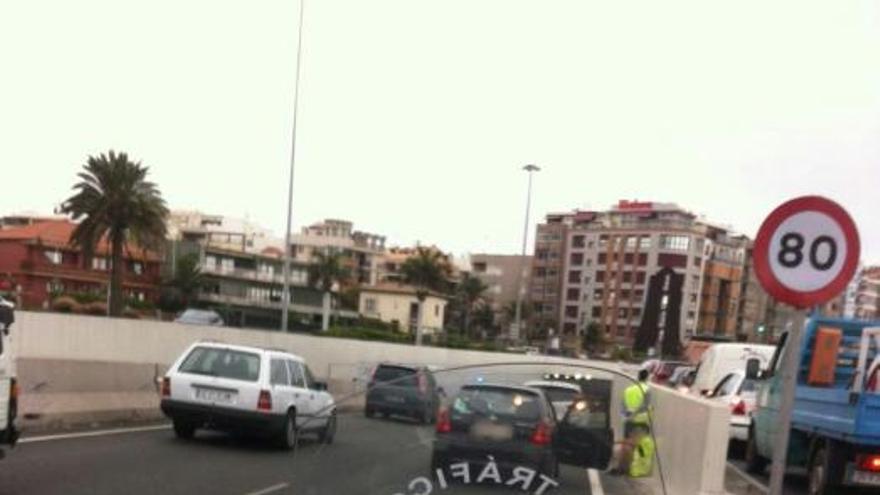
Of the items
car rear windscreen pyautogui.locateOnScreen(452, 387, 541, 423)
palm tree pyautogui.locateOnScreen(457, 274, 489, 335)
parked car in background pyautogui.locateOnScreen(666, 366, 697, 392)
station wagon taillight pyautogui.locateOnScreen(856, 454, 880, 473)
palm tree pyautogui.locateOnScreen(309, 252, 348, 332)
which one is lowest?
palm tree pyautogui.locateOnScreen(457, 274, 489, 335)

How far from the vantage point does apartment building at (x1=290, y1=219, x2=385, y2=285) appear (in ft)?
484

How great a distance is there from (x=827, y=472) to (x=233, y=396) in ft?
25.1

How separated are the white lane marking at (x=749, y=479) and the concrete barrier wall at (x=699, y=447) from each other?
5.10m

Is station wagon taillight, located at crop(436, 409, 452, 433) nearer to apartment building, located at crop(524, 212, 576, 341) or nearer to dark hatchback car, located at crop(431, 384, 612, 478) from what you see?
dark hatchback car, located at crop(431, 384, 612, 478)

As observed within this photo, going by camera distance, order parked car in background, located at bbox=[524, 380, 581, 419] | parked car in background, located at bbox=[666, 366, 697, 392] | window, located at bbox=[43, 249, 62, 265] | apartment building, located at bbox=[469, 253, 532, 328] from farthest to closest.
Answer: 1. apartment building, located at bbox=[469, 253, 532, 328]
2. window, located at bbox=[43, 249, 62, 265]
3. parked car in background, located at bbox=[666, 366, 697, 392]
4. parked car in background, located at bbox=[524, 380, 581, 419]

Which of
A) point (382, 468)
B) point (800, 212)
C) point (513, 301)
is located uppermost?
point (800, 212)

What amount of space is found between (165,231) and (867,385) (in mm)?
65700

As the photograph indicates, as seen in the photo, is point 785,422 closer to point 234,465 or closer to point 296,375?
point 234,465

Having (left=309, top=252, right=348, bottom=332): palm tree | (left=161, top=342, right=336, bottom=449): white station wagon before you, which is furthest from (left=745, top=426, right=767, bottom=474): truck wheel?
(left=309, top=252, right=348, bottom=332): palm tree

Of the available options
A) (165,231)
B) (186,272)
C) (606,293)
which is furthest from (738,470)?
(606,293)

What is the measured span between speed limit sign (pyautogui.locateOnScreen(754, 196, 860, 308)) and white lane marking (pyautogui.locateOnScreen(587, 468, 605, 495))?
266 centimetres

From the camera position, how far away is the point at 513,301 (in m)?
154

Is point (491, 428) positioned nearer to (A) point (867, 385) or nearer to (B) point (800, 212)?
(B) point (800, 212)

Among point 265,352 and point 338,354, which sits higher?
point 265,352
